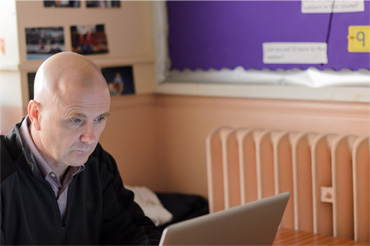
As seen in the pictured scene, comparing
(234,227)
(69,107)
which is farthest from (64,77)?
(234,227)

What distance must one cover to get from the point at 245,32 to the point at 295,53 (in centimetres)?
28

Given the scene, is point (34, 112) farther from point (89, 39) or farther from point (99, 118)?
point (89, 39)

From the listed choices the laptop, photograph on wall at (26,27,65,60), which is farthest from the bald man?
photograph on wall at (26,27,65,60)

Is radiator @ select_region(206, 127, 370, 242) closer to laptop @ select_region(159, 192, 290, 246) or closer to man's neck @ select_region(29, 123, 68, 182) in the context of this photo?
laptop @ select_region(159, 192, 290, 246)

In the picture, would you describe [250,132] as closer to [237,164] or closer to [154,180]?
[237,164]

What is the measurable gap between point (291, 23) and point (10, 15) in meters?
1.17

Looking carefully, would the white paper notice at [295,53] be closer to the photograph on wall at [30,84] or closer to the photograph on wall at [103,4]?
the photograph on wall at [103,4]

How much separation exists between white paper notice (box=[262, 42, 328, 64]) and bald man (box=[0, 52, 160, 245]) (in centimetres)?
99

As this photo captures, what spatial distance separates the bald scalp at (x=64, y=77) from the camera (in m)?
1.57

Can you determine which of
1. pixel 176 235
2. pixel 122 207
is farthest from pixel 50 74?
pixel 176 235

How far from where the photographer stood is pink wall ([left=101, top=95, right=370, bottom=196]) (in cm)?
258

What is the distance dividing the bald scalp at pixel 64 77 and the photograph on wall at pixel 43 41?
0.90 m

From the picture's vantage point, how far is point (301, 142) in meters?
2.27

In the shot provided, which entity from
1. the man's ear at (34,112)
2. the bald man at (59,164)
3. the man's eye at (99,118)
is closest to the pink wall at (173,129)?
the bald man at (59,164)
